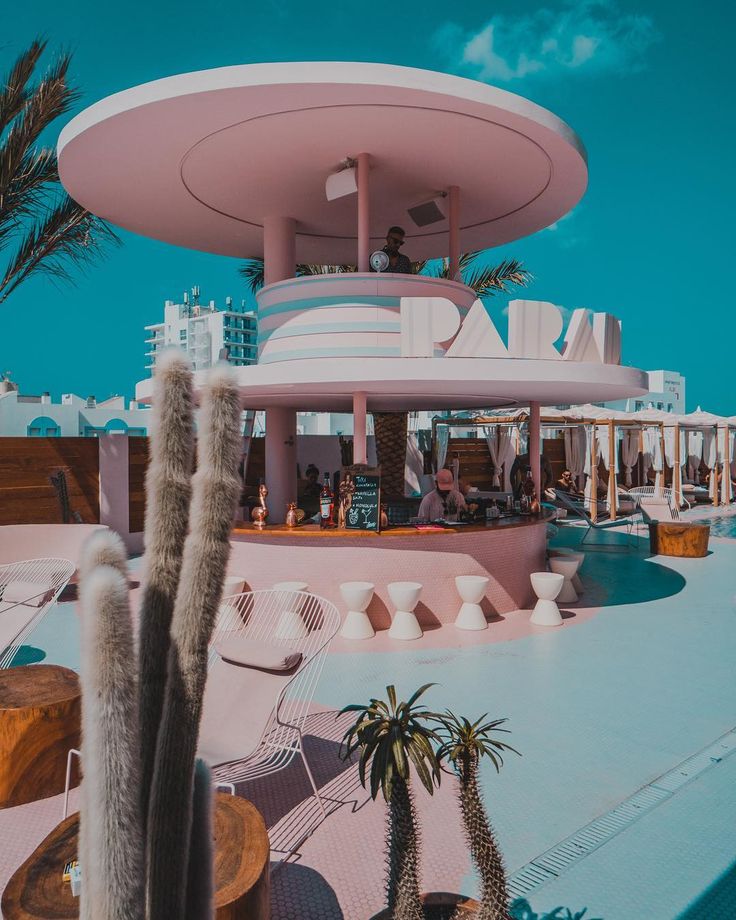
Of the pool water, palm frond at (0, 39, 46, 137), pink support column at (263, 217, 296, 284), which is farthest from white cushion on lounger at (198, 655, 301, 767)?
the pool water

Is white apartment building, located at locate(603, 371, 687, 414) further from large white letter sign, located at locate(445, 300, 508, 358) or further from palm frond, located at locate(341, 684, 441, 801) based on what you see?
palm frond, located at locate(341, 684, 441, 801)

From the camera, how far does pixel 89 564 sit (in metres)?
1.86

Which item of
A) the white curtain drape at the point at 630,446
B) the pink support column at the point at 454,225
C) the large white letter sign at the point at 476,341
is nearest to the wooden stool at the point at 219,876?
the large white letter sign at the point at 476,341

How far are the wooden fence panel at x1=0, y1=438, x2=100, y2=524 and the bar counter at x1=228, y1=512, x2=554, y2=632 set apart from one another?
215 inches

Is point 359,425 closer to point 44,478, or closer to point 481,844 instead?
point 44,478

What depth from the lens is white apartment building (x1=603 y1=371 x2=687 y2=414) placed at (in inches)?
2698

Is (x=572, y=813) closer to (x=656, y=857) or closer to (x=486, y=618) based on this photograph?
(x=656, y=857)

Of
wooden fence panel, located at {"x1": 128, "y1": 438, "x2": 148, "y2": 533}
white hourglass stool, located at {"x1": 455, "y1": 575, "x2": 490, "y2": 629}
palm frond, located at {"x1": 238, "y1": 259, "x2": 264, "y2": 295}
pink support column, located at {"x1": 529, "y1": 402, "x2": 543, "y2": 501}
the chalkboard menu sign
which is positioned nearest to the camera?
white hourglass stool, located at {"x1": 455, "y1": 575, "x2": 490, "y2": 629}

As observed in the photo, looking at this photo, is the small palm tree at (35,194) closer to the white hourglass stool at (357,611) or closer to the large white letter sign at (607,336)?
the white hourglass stool at (357,611)

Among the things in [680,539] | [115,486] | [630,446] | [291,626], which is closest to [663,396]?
[630,446]

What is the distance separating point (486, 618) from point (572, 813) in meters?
5.09

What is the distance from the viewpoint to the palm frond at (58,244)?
12.8 meters

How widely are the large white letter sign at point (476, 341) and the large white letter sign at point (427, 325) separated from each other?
6.4 inches

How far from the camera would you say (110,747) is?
173 centimetres
